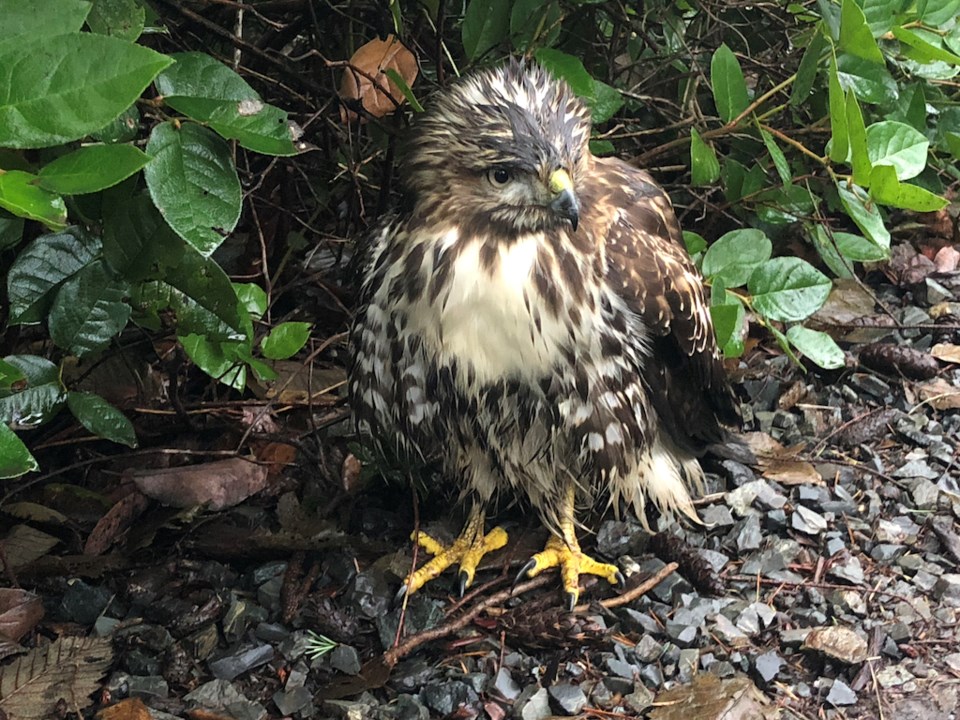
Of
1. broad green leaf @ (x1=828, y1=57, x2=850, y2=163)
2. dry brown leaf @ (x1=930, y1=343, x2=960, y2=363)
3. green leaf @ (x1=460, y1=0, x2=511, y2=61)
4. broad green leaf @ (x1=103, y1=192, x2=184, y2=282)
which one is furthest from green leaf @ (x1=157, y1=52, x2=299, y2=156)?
Result: dry brown leaf @ (x1=930, y1=343, x2=960, y2=363)

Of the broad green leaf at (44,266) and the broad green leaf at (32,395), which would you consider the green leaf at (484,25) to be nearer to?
the broad green leaf at (44,266)

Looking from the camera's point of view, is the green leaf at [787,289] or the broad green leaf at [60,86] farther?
the green leaf at [787,289]

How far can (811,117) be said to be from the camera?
3.37 meters

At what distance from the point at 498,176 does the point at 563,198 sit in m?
0.19

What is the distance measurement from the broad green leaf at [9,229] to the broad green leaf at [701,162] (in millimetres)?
1916

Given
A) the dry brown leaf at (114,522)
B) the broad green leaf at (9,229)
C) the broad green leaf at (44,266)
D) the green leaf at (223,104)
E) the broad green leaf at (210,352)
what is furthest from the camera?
the dry brown leaf at (114,522)

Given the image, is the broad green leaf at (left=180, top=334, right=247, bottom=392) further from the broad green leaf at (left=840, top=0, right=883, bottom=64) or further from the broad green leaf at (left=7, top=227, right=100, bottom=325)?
the broad green leaf at (left=840, top=0, right=883, bottom=64)

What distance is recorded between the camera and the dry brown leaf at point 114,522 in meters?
2.58

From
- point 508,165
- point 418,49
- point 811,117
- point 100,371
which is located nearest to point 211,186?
point 508,165

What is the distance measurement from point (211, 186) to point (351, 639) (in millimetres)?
1233

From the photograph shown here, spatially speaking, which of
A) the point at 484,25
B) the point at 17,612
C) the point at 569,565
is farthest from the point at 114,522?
the point at 484,25

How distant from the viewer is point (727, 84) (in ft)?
9.50

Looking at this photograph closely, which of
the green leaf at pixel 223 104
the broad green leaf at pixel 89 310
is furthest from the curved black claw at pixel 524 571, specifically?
the green leaf at pixel 223 104

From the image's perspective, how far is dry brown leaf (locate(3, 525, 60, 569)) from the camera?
2473 mm
